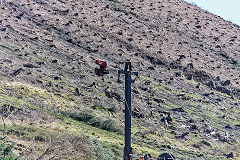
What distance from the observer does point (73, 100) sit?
29.7 metres

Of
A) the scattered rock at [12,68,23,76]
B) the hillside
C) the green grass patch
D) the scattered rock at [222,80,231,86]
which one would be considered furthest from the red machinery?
the scattered rock at [222,80,231,86]

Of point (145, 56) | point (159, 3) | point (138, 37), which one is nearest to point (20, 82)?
point (145, 56)

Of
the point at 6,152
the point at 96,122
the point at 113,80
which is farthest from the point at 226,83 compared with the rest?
the point at 6,152

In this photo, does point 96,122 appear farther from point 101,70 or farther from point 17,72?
point 101,70

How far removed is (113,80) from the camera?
1460 inches

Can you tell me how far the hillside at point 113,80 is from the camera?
2272 centimetres

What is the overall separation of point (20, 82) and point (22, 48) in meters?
10.2

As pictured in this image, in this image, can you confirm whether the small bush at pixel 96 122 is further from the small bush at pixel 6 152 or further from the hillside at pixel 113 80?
the small bush at pixel 6 152

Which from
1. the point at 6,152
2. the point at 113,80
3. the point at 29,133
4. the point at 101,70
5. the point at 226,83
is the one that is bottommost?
the point at 29,133

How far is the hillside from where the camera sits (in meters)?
22.7

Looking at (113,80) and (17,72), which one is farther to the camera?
(113,80)

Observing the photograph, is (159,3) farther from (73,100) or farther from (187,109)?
(73,100)

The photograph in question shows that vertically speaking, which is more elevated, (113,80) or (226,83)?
(226,83)

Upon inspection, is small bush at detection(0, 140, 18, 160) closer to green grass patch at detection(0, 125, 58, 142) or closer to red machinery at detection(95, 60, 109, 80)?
green grass patch at detection(0, 125, 58, 142)
